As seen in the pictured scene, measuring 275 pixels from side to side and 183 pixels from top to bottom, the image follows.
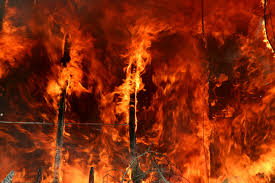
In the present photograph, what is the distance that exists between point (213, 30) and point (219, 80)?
77 cm

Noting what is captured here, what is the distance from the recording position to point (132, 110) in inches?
130

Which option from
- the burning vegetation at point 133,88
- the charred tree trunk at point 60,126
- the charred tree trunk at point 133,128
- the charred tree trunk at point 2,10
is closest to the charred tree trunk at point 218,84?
the burning vegetation at point 133,88

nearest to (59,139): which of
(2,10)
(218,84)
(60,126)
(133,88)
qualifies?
(60,126)

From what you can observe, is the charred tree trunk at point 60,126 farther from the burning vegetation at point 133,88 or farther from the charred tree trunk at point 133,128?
the charred tree trunk at point 133,128

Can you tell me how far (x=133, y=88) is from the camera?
3.34 meters

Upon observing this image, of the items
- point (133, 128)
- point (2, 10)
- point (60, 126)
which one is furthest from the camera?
point (133, 128)

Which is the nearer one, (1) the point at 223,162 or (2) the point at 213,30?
(1) the point at 223,162

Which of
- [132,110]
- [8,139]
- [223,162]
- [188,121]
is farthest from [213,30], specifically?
[8,139]

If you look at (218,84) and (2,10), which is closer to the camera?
(2,10)

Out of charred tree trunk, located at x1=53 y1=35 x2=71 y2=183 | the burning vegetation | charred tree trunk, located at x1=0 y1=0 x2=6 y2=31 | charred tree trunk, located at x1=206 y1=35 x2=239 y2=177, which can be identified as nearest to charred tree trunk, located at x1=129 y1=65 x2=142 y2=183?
the burning vegetation

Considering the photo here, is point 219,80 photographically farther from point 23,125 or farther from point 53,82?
point 23,125

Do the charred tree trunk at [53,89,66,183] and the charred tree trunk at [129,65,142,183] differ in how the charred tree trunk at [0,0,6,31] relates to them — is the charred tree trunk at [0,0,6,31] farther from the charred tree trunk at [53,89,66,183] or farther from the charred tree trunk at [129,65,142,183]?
the charred tree trunk at [129,65,142,183]

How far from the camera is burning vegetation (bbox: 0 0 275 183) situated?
3.02 metres

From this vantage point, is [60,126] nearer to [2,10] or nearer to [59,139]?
[59,139]
